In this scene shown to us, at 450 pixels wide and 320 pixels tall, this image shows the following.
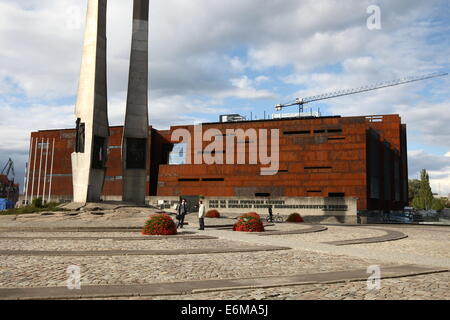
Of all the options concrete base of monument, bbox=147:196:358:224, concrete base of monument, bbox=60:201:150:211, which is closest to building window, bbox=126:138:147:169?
concrete base of monument, bbox=60:201:150:211

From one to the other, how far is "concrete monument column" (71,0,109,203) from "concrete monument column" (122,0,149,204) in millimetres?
2613

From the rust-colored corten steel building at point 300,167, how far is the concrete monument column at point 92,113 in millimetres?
37026

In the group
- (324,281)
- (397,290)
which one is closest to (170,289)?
(324,281)

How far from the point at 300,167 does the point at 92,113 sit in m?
44.8

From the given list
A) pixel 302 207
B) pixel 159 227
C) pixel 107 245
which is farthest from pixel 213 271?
pixel 302 207

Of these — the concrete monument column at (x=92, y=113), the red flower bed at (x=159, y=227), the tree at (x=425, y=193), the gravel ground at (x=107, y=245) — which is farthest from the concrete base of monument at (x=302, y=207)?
the tree at (x=425, y=193)

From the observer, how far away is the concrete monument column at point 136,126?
3506 cm

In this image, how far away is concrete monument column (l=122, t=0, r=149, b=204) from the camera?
115 ft

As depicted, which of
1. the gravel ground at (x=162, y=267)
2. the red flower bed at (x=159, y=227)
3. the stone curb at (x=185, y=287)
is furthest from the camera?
the red flower bed at (x=159, y=227)

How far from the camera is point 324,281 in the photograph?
28.3ft

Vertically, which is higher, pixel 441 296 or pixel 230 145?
pixel 230 145

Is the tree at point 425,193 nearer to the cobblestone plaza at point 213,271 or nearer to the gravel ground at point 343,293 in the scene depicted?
the cobblestone plaza at point 213,271

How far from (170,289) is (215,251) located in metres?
6.62
